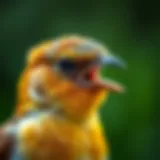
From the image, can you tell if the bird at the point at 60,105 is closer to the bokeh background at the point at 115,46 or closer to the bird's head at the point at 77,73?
the bird's head at the point at 77,73

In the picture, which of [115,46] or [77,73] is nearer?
[77,73]

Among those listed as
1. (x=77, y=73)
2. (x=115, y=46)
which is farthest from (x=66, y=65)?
(x=115, y=46)

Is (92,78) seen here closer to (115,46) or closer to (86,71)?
(86,71)

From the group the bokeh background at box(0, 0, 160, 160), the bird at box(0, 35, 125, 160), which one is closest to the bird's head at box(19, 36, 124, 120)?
the bird at box(0, 35, 125, 160)

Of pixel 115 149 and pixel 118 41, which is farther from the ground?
pixel 118 41

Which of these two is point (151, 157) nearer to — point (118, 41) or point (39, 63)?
point (118, 41)

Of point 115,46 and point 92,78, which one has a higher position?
point 115,46

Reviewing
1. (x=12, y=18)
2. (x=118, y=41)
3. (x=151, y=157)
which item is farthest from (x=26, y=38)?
(x=151, y=157)

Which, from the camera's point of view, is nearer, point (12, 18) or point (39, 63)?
point (39, 63)
